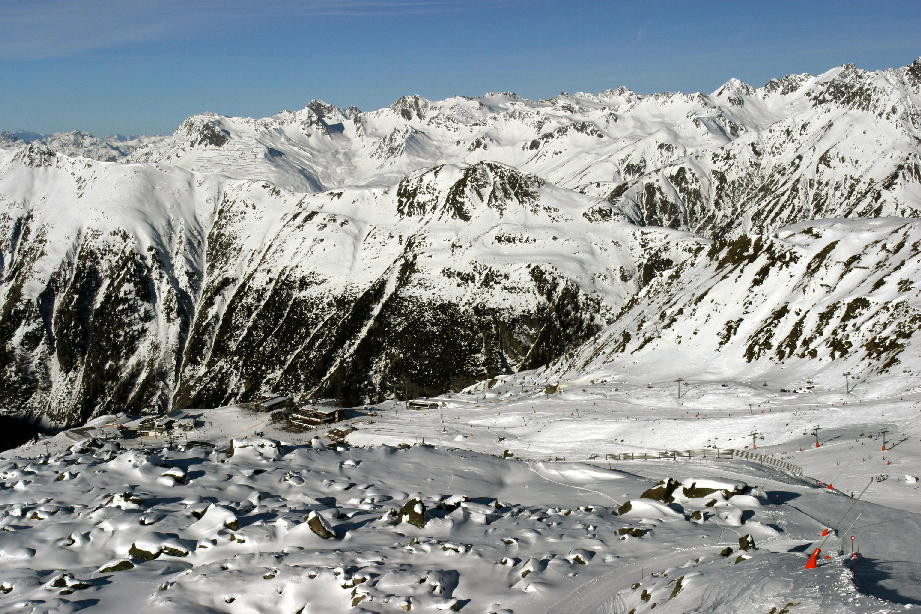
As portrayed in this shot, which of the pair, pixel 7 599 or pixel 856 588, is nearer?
pixel 856 588

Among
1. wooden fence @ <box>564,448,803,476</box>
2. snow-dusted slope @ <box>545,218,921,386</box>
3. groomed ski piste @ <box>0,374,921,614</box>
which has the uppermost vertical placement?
snow-dusted slope @ <box>545,218,921,386</box>

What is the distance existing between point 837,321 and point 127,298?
625ft

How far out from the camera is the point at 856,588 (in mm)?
13828

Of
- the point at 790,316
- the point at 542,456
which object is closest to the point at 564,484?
the point at 542,456

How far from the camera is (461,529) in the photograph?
78.7 ft

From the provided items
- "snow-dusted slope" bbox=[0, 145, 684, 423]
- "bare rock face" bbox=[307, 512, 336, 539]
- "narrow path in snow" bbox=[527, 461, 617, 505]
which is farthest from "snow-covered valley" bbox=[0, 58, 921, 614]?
"snow-dusted slope" bbox=[0, 145, 684, 423]

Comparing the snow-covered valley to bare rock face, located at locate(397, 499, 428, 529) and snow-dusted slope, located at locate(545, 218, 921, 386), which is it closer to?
bare rock face, located at locate(397, 499, 428, 529)

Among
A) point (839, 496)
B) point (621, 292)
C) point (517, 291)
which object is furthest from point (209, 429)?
point (621, 292)

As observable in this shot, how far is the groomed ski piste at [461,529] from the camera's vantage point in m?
18.1

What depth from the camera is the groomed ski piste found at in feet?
59.3

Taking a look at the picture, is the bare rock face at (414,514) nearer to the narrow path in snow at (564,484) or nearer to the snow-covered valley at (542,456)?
the snow-covered valley at (542,456)

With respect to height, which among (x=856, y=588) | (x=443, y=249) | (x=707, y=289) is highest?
(x=443, y=249)

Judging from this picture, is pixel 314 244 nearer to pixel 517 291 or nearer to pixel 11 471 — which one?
pixel 517 291

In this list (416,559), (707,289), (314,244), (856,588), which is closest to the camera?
(856,588)
